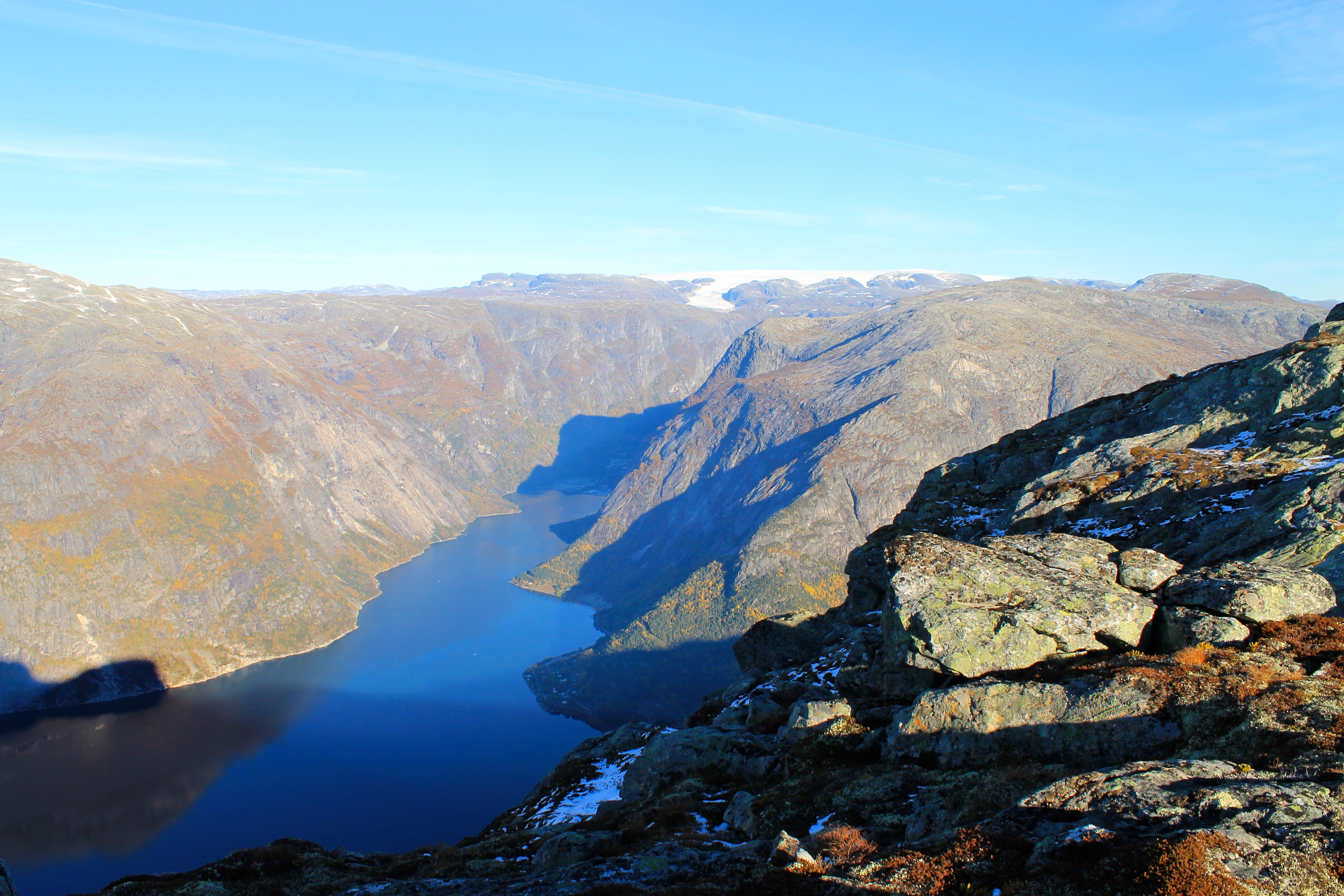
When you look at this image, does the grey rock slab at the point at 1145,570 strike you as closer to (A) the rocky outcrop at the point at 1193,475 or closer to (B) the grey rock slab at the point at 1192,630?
(B) the grey rock slab at the point at 1192,630

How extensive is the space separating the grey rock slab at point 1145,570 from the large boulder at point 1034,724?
7970 millimetres

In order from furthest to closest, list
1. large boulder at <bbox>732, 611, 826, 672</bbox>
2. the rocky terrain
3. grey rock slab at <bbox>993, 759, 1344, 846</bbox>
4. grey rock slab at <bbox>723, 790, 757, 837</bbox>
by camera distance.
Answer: large boulder at <bbox>732, 611, 826, 672</bbox>, grey rock slab at <bbox>723, 790, 757, 837</bbox>, the rocky terrain, grey rock slab at <bbox>993, 759, 1344, 846</bbox>

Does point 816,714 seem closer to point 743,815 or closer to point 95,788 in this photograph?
point 743,815

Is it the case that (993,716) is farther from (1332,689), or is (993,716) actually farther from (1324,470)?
(1324,470)

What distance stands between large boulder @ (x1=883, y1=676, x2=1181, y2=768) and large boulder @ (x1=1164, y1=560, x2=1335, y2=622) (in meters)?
6.91

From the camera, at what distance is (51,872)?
14488 cm

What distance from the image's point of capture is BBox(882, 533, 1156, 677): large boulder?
2838 cm

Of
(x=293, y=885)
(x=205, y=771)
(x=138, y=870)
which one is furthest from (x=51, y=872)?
(x=293, y=885)

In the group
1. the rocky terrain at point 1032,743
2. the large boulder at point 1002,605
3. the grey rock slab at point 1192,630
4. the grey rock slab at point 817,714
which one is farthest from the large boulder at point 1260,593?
the grey rock slab at point 817,714

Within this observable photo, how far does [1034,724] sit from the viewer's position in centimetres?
2412

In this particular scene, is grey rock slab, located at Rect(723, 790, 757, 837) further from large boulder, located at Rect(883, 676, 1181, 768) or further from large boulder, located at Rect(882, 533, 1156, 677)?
large boulder, located at Rect(882, 533, 1156, 677)

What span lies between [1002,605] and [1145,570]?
6.60 metres

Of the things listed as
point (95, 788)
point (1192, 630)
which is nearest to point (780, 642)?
point (1192, 630)

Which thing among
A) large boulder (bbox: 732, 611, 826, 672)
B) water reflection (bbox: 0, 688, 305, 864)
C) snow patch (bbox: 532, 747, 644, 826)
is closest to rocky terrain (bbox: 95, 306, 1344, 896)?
snow patch (bbox: 532, 747, 644, 826)
